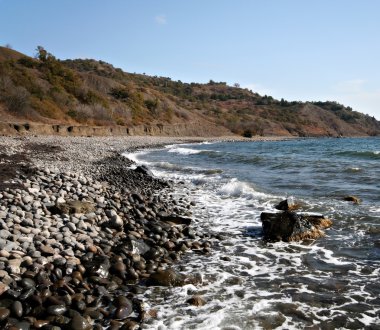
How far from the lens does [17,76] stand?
4875 cm

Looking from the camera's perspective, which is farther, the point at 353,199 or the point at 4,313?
the point at 353,199

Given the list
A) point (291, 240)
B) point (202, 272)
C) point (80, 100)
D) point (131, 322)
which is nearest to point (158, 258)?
point (202, 272)

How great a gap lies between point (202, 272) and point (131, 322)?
190cm

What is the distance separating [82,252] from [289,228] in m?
4.46

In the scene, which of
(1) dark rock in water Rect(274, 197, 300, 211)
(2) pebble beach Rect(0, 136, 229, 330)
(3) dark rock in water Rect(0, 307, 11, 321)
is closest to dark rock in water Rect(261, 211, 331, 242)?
(2) pebble beach Rect(0, 136, 229, 330)

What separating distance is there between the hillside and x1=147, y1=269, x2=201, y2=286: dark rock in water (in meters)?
33.8

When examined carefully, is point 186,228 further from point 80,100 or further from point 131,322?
point 80,100

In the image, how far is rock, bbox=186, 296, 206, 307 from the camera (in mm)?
5006

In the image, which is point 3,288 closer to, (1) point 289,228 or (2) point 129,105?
(1) point 289,228

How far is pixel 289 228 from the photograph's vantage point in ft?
26.0

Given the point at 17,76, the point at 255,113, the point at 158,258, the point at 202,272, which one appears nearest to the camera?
the point at 202,272

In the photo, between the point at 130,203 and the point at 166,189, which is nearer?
the point at 130,203

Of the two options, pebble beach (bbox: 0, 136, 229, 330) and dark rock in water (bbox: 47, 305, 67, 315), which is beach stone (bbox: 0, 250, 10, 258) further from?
dark rock in water (bbox: 47, 305, 67, 315)

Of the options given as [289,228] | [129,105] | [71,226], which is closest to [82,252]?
[71,226]
